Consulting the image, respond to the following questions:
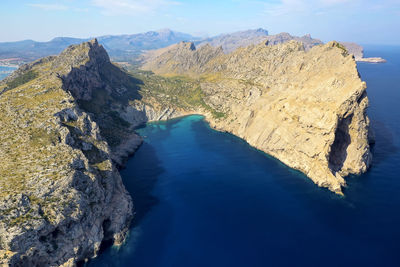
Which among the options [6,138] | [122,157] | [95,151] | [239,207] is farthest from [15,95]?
[239,207]

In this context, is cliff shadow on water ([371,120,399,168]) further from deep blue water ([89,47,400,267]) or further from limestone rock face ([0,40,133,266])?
limestone rock face ([0,40,133,266])

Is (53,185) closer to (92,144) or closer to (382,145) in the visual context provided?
(92,144)

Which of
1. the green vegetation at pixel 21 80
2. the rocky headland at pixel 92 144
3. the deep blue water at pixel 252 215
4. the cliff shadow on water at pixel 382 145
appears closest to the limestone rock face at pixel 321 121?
the rocky headland at pixel 92 144

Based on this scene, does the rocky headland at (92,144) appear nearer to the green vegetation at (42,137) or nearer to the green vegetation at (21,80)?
the green vegetation at (42,137)

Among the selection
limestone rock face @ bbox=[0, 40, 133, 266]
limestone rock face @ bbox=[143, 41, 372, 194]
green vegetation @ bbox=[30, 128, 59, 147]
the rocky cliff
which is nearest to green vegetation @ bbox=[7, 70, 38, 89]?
the rocky cliff

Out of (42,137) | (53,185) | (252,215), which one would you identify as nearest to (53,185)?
(53,185)
